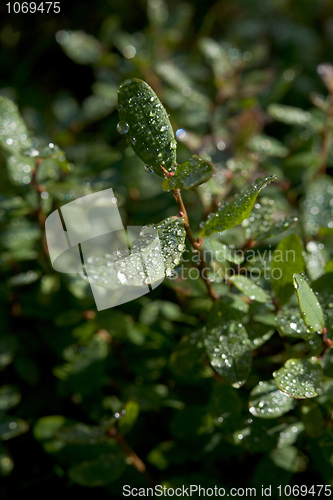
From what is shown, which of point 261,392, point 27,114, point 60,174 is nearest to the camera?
point 261,392

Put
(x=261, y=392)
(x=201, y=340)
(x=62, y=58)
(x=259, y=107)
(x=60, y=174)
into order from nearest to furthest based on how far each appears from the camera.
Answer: (x=261, y=392), (x=201, y=340), (x=60, y=174), (x=259, y=107), (x=62, y=58)

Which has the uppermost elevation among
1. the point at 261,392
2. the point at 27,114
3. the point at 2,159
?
the point at 27,114

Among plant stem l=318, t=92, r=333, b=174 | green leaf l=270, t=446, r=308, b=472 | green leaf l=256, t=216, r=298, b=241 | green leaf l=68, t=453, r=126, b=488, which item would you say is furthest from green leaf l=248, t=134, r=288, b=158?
green leaf l=68, t=453, r=126, b=488

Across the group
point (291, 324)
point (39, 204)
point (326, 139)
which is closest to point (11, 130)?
point (39, 204)

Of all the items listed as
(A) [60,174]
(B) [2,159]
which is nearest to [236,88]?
A: (A) [60,174]

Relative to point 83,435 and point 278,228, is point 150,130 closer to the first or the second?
point 278,228

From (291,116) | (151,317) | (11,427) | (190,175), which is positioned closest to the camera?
(190,175)

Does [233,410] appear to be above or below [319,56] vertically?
below

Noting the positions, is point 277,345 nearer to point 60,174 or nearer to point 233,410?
point 233,410
